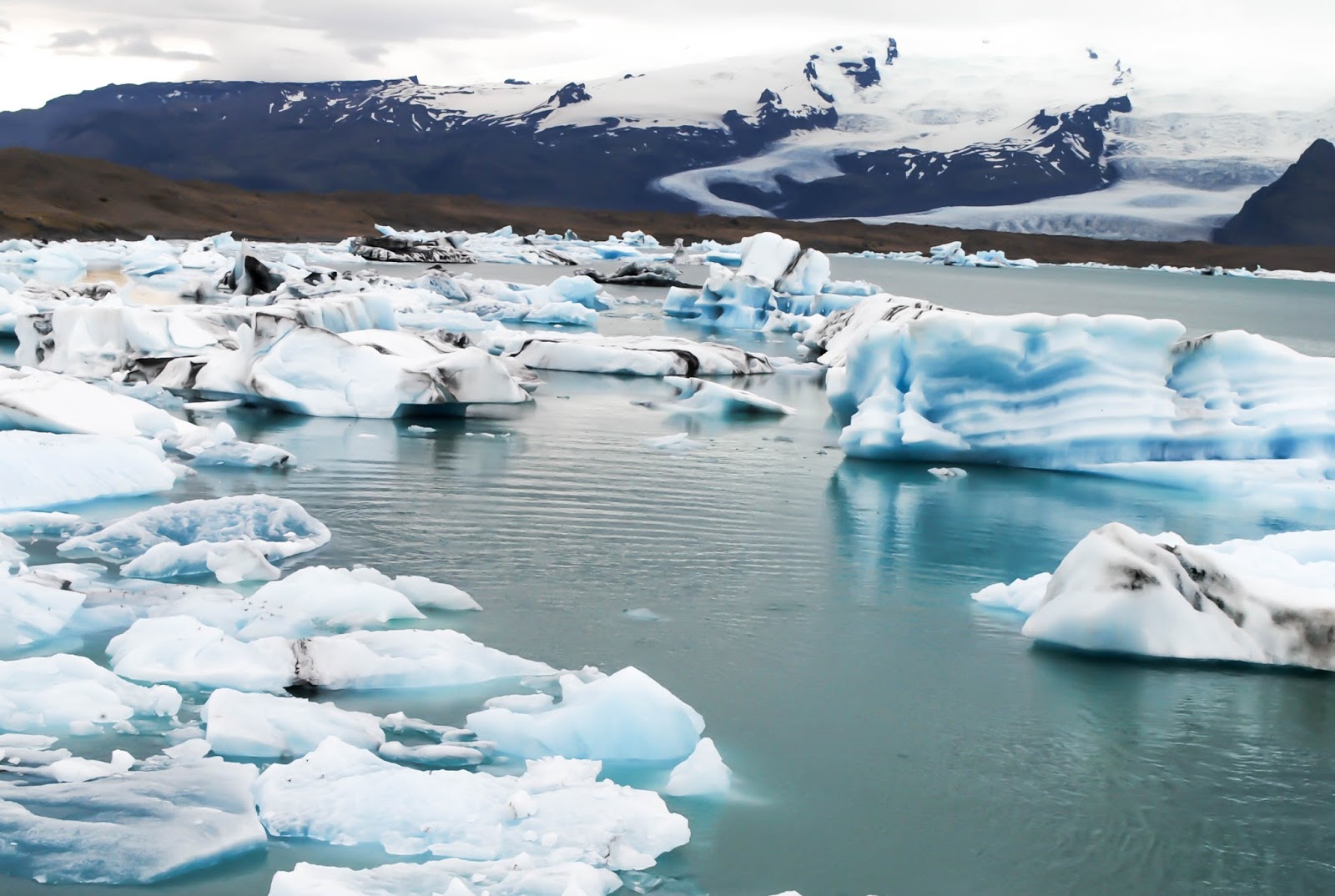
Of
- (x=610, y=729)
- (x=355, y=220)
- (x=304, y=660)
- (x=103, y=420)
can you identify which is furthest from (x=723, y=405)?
(x=355, y=220)

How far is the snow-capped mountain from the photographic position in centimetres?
7188

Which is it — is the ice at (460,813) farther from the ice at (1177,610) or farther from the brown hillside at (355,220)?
the brown hillside at (355,220)

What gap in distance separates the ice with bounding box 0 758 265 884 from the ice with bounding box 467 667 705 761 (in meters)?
0.77

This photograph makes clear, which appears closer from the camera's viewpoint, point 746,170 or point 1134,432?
point 1134,432

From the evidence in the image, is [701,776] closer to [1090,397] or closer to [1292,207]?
[1090,397]

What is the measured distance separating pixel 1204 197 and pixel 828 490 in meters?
66.7

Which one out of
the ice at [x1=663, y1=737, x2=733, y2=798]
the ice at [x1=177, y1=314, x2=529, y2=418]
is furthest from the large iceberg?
the ice at [x1=177, y1=314, x2=529, y2=418]

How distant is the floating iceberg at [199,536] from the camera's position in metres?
5.31

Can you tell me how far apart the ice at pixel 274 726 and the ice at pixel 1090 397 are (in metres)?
5.75

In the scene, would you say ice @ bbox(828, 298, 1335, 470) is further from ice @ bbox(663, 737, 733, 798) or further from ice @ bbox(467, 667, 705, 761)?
ice @ bbox(663, 737, 733, 798)

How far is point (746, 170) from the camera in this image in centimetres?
8469

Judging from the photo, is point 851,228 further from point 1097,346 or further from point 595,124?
Answer: point 1097,346

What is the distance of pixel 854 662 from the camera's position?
4.82m

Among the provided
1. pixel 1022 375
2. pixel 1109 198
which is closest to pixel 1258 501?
pixel 1022 375
